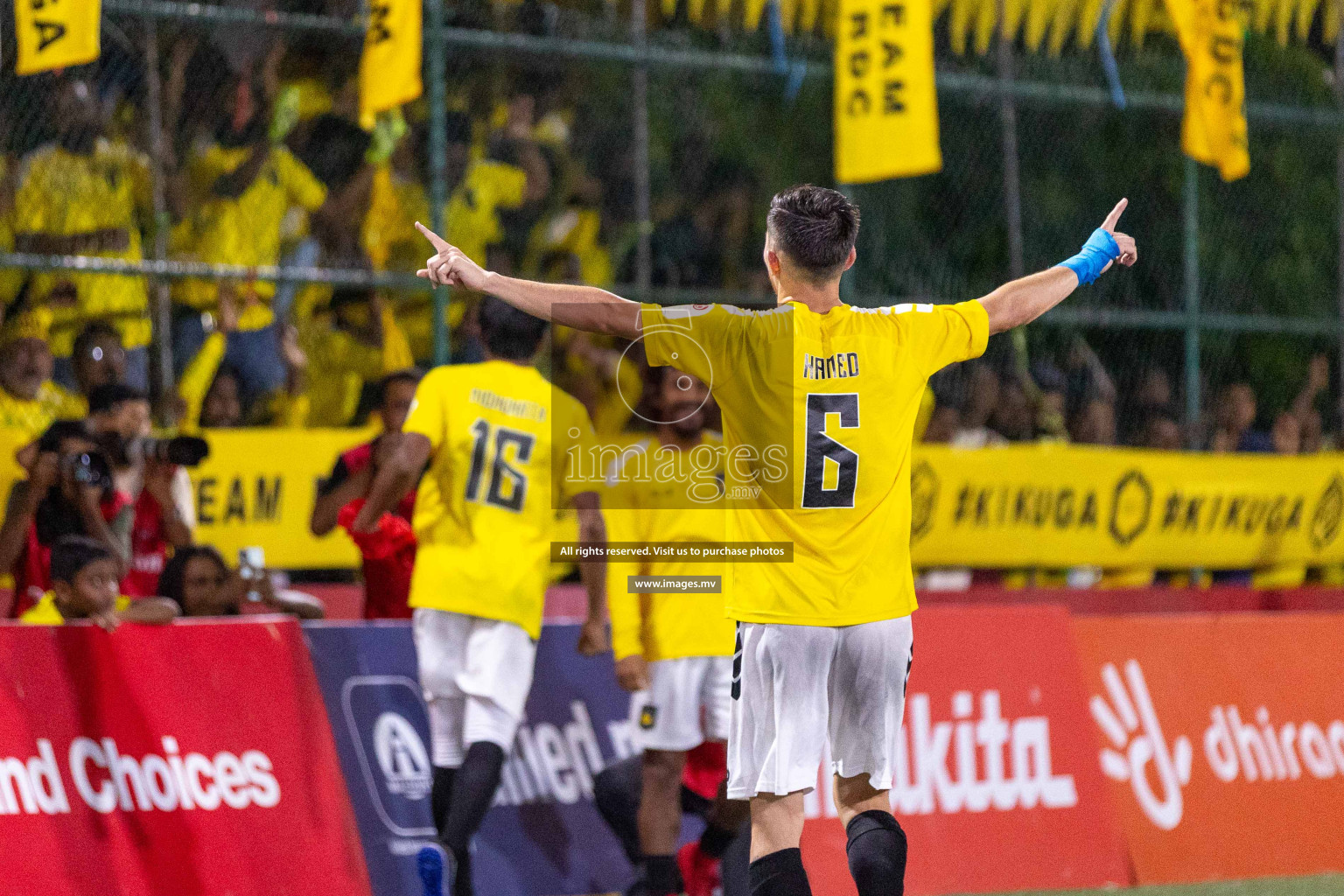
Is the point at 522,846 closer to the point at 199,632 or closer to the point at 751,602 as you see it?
the point at 199,632

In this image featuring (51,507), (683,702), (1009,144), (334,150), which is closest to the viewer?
(683,702)

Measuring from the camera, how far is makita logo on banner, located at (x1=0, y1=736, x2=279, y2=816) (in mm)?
6203

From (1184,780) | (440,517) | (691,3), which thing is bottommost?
(1184,780)

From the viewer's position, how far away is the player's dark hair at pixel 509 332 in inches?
266

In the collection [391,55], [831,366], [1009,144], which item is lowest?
[831,366]

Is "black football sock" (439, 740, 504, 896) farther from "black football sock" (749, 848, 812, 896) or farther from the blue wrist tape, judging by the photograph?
the blue wrist tape

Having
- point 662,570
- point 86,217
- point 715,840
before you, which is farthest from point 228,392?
point 715,840

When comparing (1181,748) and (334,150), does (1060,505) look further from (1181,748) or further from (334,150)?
(334,150)

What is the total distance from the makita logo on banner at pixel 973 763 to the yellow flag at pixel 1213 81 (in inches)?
228

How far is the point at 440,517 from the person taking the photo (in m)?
6.76

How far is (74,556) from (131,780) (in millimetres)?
833

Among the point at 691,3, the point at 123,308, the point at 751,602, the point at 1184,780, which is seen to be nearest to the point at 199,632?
the point at 751,602

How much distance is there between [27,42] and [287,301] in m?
2.14

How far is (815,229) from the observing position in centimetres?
471
